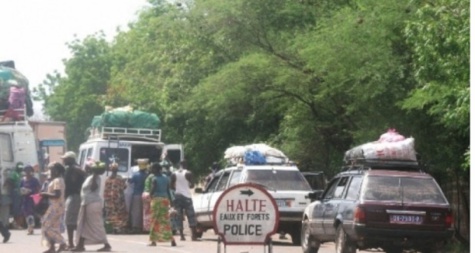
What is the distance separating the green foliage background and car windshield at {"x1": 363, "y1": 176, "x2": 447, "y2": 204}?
0.76 m

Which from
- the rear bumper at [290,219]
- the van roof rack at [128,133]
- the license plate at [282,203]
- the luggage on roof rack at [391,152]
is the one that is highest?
the van roof rack at [128,133]

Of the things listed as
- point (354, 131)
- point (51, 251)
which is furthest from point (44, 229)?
point (354, 131)

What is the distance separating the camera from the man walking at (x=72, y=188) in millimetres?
24453

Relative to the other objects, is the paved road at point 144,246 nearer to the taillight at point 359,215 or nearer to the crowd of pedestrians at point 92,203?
the crowd of pedestrians at point 92,203

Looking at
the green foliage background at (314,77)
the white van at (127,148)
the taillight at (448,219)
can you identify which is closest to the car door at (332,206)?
the taillight at (448,219)

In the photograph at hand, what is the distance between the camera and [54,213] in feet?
78.9

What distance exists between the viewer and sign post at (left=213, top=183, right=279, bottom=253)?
52.5ft

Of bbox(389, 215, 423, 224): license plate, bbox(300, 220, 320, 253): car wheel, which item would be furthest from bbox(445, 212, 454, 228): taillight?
bbox(300, 220, 320, 253): car wheel

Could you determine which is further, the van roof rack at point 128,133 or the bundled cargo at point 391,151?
the van roof rack at point 128,133

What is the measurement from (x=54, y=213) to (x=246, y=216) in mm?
8596

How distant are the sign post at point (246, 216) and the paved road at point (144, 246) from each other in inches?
264

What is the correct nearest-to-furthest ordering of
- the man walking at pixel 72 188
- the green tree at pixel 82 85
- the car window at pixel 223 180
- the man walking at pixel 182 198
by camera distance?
the man walking at pixel 72 188 → the man walking at pixel 182 198 → the car window at pixel 223 180 → the green tree at pixel 82 85

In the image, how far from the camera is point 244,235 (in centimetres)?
1606

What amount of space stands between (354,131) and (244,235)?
17046 mm
